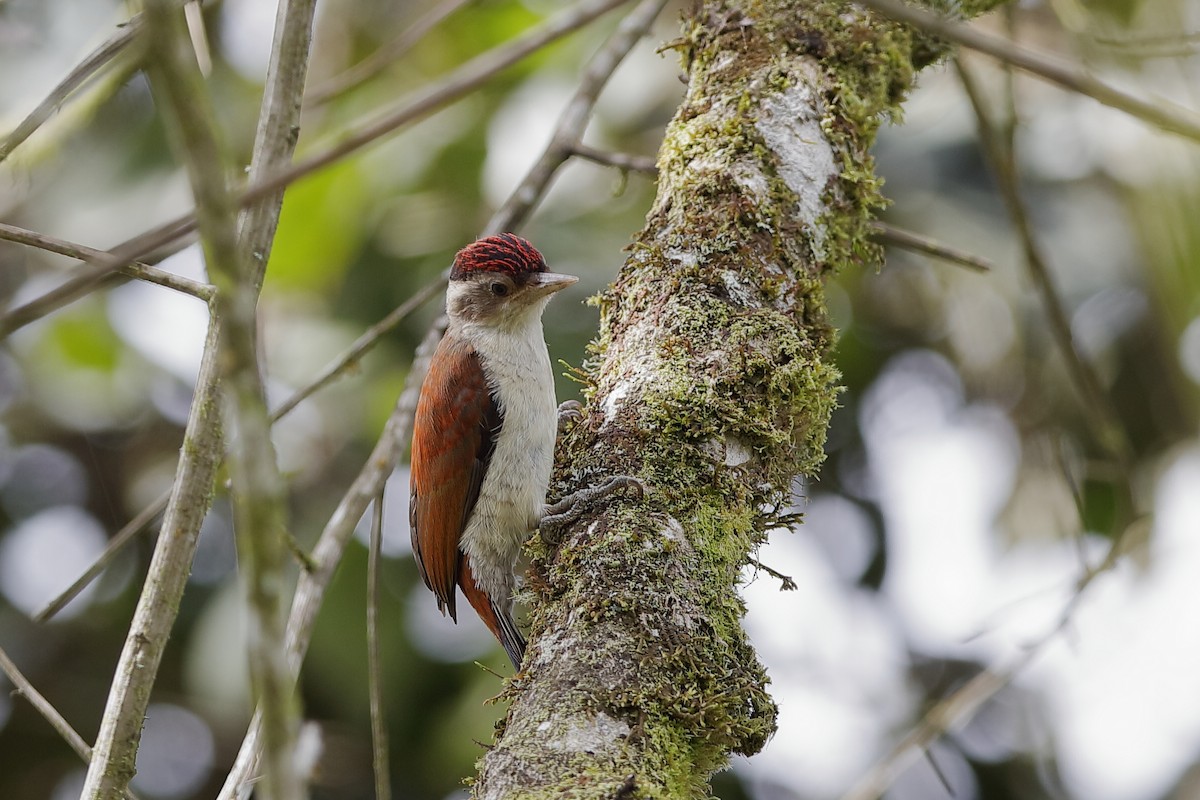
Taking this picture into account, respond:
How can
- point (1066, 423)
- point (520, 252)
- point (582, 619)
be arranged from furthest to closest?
point (1066, 423) → point (520, 252) → point (582, 619)

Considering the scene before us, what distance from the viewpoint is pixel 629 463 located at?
2605mm

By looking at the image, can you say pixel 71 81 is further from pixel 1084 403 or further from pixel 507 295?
pixel 1084 403

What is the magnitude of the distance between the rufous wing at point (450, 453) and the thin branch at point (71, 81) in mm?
1655

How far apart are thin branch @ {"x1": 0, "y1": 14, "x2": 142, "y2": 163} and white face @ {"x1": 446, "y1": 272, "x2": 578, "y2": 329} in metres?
1.75

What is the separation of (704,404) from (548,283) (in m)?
1.38

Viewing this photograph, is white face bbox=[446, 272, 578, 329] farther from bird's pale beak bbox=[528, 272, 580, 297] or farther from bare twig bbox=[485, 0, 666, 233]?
bare twig bbox=[485, 0, 666, 233]

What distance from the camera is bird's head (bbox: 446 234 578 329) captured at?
3.89 meters

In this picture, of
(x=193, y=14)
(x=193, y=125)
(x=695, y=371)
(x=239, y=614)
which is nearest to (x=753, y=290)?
(x=695, y=371)

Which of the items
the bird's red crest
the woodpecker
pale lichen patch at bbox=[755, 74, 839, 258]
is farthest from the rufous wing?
pale lichen patch at bbox=[755, 74, 839, 258]

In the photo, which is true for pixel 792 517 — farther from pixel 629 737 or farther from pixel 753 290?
pixel 629 737

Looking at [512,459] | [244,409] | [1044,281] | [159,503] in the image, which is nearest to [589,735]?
[244,409]

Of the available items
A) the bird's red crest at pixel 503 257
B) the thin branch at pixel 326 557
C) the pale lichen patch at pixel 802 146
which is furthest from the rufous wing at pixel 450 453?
the pale lichen patch at pixel 802 146

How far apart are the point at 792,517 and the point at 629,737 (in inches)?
36.8

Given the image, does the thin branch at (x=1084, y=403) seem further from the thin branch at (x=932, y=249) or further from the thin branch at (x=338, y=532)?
the thin branch at (x=338, y=532)
